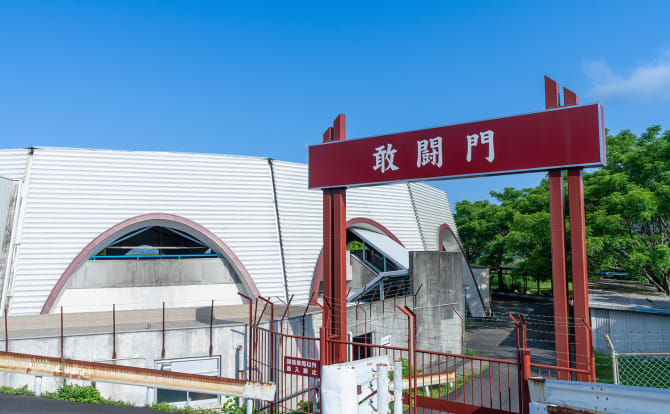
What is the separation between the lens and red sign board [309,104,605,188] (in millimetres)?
7469

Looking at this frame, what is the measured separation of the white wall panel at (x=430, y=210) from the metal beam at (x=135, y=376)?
21727 mm

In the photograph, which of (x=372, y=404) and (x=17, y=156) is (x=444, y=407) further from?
(x=17, y=156)

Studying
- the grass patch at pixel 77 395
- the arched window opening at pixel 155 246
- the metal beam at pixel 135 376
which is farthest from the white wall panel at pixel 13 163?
the metal beam at pixel 135 376

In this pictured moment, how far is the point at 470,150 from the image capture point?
8641 mm

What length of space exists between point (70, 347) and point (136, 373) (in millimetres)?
6970

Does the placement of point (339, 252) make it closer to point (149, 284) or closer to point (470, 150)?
point (470, 150)

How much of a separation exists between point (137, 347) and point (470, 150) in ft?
30.1

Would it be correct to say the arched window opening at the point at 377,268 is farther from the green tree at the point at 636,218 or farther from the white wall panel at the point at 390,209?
the green tree at the point at 636,218

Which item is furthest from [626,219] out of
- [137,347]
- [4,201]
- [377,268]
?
[4,201]

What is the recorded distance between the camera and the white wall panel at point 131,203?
1589cm

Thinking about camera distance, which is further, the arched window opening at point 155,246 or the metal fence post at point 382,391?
the arched window opening at point 155,246

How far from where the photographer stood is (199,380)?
515 cm

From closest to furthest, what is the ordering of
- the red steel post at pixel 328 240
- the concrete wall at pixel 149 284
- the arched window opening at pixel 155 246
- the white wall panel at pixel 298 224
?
the red steel post at pixel 328 240
the concrete wall at pixel 149 284
the arched window opening at pixel 155 246
the white wall panel at pixel 298 224

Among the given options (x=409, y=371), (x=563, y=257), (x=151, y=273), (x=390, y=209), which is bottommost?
(x=409, y=371)
